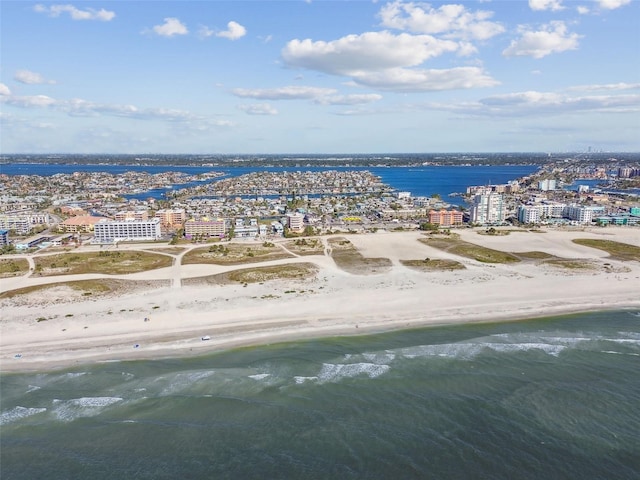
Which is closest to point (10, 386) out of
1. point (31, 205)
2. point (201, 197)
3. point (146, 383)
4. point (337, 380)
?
point (146, 383)

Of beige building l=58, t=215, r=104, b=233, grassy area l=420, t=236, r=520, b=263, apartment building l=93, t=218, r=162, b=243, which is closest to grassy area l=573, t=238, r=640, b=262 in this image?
grassy area l=420, t=236, r=520, b=263

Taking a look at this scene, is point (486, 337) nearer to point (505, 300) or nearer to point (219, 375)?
point (505, 300)

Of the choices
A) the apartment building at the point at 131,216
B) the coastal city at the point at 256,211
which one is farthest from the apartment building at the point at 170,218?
the apartment building at the point at 131,216

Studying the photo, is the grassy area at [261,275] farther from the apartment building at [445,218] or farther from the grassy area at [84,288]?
the apartment building at [445,218]

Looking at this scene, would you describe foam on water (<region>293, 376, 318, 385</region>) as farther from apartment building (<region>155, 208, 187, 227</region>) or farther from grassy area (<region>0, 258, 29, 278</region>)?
apartment building (<region>155, 208, 187, 227</region>)

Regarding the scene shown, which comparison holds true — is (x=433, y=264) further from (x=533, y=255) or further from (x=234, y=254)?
(x=234, y=254)
